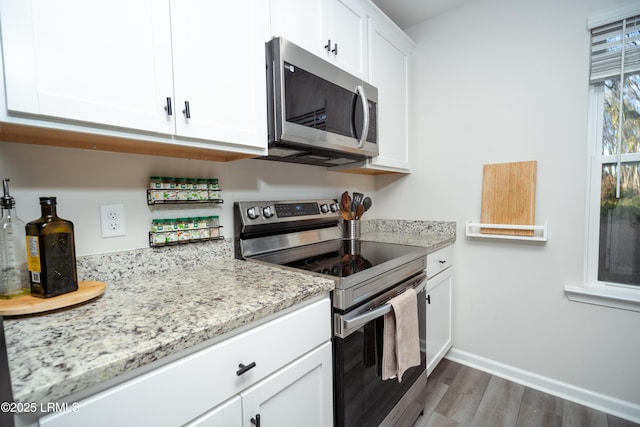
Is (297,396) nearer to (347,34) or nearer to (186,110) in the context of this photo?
(186,110)

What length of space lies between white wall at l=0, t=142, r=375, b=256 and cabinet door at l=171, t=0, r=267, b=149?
345 millimetres

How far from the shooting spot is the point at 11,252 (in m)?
0.83

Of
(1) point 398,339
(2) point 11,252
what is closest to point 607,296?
(1) point 398,339

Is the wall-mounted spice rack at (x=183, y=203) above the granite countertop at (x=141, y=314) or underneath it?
above

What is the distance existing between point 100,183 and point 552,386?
2.56 metres

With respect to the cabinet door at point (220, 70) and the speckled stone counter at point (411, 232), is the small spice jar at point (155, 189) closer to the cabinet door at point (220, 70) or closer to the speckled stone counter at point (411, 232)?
the cabinet door at point (220, 70)

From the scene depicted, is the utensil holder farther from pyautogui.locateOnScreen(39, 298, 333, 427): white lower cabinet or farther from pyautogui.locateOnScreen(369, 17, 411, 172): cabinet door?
pyautogui.locateOnScreen(39, 298, 333, 427): white lower cabinet

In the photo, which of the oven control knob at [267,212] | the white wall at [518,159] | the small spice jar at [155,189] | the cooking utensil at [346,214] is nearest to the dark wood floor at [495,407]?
the white wall at [518,159]

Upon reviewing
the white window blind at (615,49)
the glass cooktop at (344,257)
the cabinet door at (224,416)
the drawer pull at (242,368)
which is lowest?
the cabinet door at (224,416)

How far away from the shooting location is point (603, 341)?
1.57 metres

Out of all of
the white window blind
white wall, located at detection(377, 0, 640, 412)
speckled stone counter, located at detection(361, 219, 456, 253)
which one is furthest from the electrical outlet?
the white window blind

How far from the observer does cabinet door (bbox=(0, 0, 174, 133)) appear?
63 cm

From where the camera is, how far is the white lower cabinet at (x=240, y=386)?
1.74 ft

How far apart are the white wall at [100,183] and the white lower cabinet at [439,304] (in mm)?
1150
